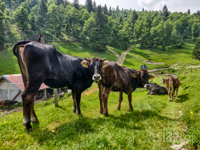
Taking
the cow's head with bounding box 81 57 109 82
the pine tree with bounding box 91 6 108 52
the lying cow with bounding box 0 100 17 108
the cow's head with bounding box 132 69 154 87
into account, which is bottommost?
the lying cow with bounding box 0 100 17 108

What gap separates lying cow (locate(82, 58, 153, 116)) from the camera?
21.0 ft

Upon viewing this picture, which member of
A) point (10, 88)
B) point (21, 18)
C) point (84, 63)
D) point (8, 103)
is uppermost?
point (21, 18)

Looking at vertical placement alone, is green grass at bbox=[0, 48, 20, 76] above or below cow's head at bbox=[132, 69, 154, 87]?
below

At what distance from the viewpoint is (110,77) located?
7.15 metres

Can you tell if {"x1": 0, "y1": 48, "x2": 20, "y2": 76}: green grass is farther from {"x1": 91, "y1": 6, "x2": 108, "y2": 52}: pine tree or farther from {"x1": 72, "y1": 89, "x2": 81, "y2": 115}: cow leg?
{"x1": 72, "y1": 89, "x2": 81, "y2": 115}: cow leg

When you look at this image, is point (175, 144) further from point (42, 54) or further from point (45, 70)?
point (42, 54)

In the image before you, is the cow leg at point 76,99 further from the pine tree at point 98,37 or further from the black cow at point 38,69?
the pine tree at point 98,37

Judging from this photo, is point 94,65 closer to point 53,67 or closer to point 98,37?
point 53,67

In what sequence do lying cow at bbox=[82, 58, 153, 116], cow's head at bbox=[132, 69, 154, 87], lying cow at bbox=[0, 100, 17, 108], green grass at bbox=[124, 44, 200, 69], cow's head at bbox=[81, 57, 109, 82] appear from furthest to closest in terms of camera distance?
green grass at bbox=[124, 44, 200, 69]
lying cow at bbox=[0, 100, 17, 108]
cow's head at bbox=[132, 69, 154, 87]
lying cow at bbox=[82, 58, 153, 116]
cow's head at bbox=[81, 57, 109, 82]

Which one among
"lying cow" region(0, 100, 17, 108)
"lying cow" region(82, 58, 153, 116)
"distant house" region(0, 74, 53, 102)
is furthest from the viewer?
"distant house" region(0, 74, 53, 102)

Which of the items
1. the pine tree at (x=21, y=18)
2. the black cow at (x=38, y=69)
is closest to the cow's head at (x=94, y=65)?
the black cow at (x=38, y=69)

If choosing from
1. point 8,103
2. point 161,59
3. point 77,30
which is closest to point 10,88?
point 8,103

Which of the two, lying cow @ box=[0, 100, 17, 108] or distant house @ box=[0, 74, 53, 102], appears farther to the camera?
distant house @ box=[0, 74, 53, 102]

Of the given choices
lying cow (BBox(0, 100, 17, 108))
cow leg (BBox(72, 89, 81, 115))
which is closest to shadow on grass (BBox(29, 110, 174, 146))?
cow leg (BBox(72, 89, 81, 115))
